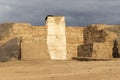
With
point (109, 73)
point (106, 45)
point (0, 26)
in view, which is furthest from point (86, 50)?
point (109, 73)

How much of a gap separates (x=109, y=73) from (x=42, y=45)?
727 cm

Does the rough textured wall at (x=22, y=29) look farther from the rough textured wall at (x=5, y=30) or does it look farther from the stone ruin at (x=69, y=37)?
the rough textured wall at (x=5, y=30)

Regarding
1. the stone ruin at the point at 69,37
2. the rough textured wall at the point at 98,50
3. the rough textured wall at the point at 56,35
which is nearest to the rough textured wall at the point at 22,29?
the stone ruin at the point at 69,37

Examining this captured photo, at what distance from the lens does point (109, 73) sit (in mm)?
9125

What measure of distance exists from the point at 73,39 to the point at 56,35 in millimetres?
1994

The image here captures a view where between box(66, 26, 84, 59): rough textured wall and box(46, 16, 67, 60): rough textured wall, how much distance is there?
108cm

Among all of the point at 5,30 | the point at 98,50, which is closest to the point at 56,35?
the point at 98,50

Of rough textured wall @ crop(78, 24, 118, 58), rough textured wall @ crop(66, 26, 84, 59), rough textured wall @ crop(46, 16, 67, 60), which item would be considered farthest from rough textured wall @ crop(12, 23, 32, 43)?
rough textured wall @ crop(78, 24, 118, 58)

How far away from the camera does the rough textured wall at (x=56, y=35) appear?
2156 cm

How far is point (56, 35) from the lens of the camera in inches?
857

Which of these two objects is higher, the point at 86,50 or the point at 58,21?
the point at 58,21

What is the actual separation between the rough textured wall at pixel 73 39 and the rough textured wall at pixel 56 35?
1084mm

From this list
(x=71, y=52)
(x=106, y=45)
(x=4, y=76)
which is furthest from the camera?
(x=71, y=52)

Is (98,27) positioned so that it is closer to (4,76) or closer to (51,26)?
(51,26)
